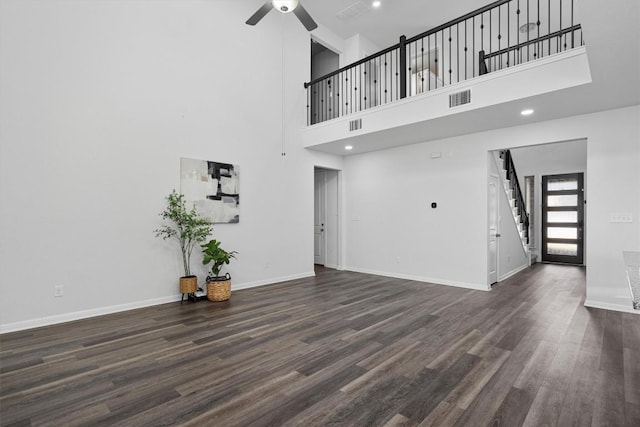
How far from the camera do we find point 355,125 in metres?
5.77

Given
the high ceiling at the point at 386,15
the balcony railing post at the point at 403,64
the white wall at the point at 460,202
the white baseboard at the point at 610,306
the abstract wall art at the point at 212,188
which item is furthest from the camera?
the high ceiling at the point at 386,15

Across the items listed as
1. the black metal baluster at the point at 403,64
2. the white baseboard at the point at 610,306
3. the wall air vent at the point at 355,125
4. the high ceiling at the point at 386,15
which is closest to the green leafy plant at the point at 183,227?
the wall air vent at the point at 355,125

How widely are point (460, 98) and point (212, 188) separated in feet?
13.3

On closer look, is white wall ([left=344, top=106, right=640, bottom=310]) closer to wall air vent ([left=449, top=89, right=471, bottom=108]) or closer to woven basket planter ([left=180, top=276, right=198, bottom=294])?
wall air vent ([left=449, top=89, right=471, bottom=108])

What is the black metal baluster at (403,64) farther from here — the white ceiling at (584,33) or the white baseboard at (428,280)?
the white baseboard at (428,280)

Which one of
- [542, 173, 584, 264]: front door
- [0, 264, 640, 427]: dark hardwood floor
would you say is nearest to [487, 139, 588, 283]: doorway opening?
[542, 173, 584, 264]: front door

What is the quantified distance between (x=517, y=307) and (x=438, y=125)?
9.75 feet

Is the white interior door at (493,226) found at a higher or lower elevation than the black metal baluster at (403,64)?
lower

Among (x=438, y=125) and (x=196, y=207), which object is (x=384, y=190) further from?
(x=196, y=207)

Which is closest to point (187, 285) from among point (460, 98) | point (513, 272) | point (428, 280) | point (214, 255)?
point (214, 255)

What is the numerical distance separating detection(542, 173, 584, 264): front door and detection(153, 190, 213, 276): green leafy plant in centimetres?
913

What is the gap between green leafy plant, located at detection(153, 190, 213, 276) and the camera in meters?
4.68

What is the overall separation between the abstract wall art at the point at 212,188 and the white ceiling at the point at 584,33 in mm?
2423

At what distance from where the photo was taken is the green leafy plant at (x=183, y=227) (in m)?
4.68
